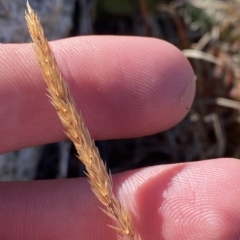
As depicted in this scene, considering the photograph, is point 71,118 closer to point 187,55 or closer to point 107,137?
point 107,137

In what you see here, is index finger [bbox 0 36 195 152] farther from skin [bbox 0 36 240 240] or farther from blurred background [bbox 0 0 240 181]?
blurred background [bbox 0 0 240 181]

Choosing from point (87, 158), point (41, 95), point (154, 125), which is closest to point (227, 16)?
point (154, 125)

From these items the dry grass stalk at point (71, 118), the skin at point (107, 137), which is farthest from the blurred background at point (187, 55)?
the dry grass stalk at point (71, 118)

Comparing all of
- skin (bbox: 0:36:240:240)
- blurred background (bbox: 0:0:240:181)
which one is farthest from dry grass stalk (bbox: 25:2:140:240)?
blurred background (bbox: 0:0:240:181)

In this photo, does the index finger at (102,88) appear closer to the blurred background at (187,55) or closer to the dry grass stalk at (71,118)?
the dry grass stalk at (71,118)

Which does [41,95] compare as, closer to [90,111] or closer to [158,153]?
[90,111]
